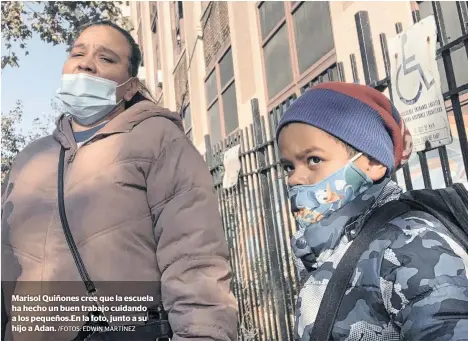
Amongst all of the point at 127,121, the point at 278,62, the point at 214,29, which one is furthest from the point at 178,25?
the point at 127,121

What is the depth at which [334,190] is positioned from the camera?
1.22 metres

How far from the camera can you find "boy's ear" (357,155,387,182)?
1227mm

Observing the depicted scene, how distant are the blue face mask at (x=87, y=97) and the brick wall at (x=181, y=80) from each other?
12153 mm

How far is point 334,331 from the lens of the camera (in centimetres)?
100

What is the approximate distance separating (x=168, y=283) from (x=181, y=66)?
44.7ft

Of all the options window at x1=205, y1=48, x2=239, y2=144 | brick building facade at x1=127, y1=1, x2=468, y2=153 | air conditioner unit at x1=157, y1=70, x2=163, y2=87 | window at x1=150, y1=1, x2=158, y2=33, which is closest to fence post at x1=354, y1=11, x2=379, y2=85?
brick building facade at x1=127, y1=1, x2=468, y2=153

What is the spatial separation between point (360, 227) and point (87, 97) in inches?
45.0

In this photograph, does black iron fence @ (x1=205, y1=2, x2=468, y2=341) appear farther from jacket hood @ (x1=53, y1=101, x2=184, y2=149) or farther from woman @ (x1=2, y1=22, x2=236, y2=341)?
woman @ (x1=2, y1=22, x2=236, y2=341)

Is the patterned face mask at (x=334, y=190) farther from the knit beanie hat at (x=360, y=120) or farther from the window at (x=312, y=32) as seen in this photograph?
the window at (x=312, y=32)

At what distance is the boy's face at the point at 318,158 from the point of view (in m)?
1.23

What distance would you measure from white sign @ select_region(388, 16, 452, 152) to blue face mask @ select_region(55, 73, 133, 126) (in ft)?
4.17

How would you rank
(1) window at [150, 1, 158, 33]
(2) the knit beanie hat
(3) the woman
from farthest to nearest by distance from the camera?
(1) window at [150, 1, 158, 33] → (3) the woman → (2) the knit beanie hat

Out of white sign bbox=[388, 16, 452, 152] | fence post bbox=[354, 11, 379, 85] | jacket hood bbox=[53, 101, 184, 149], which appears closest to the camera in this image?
jacket hood bbox=[53, 101, 184, 149]

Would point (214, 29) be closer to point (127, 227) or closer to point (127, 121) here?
point (127, 121)
